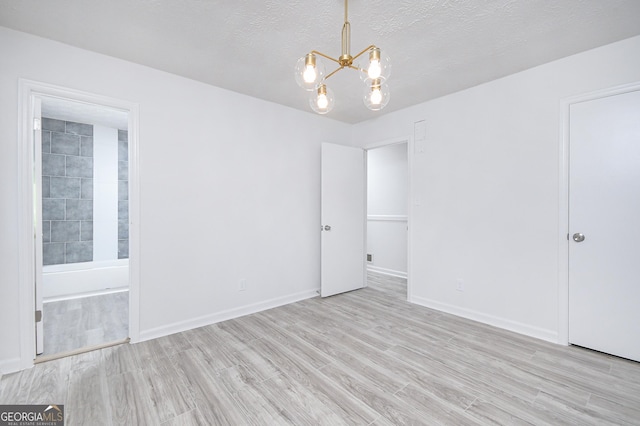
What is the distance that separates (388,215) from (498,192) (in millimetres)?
2461

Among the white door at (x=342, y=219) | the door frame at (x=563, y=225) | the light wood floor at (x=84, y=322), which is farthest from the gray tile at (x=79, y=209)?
the door frame at (x=563, y=225)

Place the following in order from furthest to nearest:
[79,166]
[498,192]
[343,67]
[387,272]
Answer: [387,272], [79,166], [498,192], [343,67]

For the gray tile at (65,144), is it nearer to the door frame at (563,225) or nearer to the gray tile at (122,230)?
the gray tile at (122,230)

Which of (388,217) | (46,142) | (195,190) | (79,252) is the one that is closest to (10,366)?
(195,190)

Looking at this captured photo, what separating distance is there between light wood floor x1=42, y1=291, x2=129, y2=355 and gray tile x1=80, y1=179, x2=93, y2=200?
163cm

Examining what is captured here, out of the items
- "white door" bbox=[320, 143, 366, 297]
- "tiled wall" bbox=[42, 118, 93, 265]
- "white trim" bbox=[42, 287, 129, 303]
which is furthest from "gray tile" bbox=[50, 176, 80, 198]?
"white door" bbox=[320, 143, 366, 297]

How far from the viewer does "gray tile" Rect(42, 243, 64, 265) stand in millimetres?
4332

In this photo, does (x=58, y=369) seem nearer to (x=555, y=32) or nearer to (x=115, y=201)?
(x=115, y=201)

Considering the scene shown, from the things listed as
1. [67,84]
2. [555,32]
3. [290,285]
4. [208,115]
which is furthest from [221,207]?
[555,32]

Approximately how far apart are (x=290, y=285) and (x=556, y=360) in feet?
8.95

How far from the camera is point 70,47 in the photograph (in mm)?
2352

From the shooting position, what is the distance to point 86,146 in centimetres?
460

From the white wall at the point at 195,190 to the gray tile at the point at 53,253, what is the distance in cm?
280

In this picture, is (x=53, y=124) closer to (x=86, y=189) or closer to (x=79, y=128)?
(x=79, y=128)
